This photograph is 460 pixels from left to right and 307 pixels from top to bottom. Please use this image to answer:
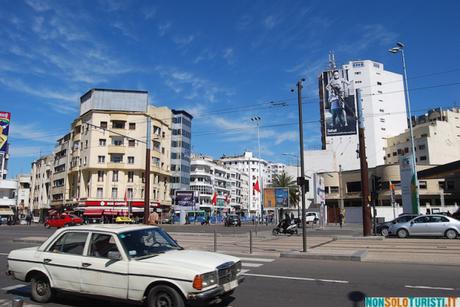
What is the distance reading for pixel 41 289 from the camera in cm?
755

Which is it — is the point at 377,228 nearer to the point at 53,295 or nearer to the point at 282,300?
the point at 282,300

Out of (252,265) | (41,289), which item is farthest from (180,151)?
(41,289)

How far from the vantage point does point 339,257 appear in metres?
13.9

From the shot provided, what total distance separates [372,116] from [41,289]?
97873mm

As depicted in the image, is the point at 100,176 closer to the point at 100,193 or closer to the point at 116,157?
the point at 100,193

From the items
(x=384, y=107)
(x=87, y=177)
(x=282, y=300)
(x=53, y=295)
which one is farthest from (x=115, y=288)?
(x=384, y=107)

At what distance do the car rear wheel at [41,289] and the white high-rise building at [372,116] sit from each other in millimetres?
92556

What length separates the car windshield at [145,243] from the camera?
6.88 metres

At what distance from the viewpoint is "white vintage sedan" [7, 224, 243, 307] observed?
20.3ft

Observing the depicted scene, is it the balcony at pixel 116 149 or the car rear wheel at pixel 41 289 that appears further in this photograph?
the balcony at pixel 116 149

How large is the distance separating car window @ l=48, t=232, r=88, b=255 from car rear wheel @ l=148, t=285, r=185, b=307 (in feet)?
5.83

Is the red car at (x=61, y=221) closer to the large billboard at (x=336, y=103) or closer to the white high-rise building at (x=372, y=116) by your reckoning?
the white high-rise building at (x=372, y=116)

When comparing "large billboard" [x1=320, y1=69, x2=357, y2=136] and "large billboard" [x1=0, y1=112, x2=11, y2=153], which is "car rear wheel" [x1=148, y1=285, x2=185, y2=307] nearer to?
"large billboard" [x1=0, y1=112, x2=11, y2=153]

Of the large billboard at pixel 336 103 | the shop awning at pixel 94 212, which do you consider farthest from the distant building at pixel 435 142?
the shop awning at pixel 94 212
